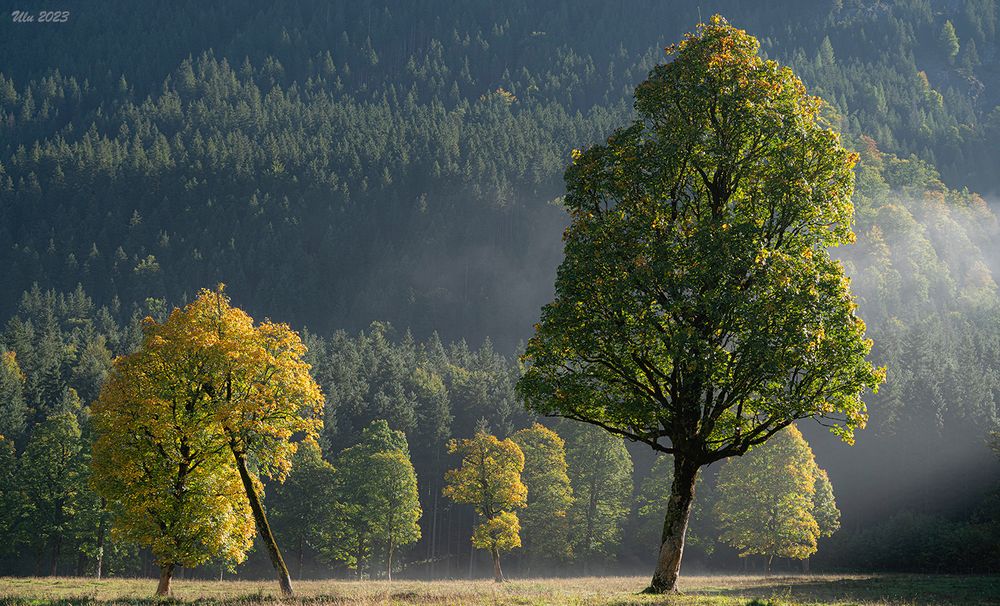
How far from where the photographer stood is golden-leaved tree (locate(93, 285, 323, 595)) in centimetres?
3234

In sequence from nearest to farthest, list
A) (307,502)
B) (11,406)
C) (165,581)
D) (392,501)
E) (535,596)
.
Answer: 1. (535,596)
2. (165,581)
3. (392,501)
4. (307,502)
5. (11,406)

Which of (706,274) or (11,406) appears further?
(11,406)

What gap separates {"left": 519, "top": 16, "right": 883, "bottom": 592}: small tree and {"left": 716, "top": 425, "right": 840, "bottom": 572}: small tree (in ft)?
159

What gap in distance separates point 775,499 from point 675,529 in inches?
2010

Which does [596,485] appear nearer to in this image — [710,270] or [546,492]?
[546,492]

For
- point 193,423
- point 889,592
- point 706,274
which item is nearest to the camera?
point 706,274

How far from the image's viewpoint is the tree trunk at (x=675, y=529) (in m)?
23.4

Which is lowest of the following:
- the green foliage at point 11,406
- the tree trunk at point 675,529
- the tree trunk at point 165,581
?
the tree trunk at point 165,581

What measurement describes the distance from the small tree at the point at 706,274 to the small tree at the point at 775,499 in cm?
4848

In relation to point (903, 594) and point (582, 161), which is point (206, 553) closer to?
point (582, 161)

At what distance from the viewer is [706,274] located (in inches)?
887

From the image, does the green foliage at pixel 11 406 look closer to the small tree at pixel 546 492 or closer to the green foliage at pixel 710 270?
the small tree at pixel 546 492

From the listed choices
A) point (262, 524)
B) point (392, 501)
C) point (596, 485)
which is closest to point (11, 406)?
point (392, 501)

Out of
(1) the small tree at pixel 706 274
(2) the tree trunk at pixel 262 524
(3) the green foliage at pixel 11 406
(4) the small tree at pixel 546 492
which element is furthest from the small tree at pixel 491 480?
(3) the green foliage at pixel 11 406
